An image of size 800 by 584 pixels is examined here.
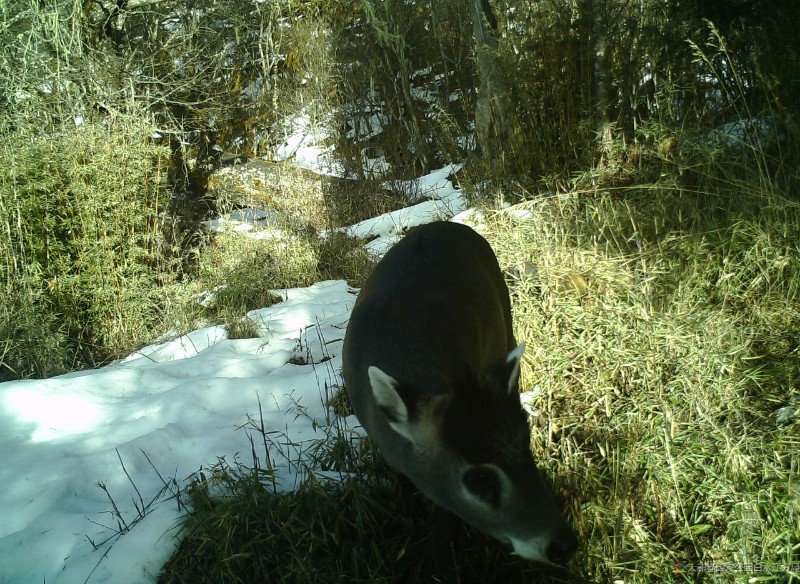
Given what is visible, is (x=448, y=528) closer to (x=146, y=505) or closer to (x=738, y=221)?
(x=146, y=505)

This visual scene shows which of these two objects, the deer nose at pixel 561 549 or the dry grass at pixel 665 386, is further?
the dry grass at pixel 665 386

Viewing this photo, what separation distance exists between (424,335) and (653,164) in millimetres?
3718

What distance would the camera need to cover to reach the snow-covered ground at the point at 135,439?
102 inches

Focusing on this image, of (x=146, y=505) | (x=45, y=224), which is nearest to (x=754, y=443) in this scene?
(x=146, y=505)

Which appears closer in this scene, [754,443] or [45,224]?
[754,443]

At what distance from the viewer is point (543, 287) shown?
12.3ft

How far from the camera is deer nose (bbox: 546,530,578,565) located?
71.7 inches

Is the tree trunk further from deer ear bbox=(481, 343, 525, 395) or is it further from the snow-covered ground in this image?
deer ear bbox=(481, 343, 525, 395)

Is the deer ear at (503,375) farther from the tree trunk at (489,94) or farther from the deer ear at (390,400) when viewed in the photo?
the tree trunk at (489,94)

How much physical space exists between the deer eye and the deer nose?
20cm

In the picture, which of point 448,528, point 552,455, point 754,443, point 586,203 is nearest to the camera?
point 448,528

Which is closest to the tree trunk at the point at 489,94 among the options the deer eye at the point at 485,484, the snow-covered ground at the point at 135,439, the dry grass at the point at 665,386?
the dry grass at the point at 665,386

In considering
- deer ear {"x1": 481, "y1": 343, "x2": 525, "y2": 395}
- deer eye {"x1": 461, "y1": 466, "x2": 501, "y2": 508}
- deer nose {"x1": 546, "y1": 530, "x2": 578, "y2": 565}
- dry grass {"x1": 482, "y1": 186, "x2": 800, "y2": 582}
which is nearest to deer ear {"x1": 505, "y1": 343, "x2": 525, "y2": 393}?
deer ear {"x1": 481, "y1": 343, "x2": 525, "y2": 395}

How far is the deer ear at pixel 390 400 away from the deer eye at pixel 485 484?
0.92 feet
